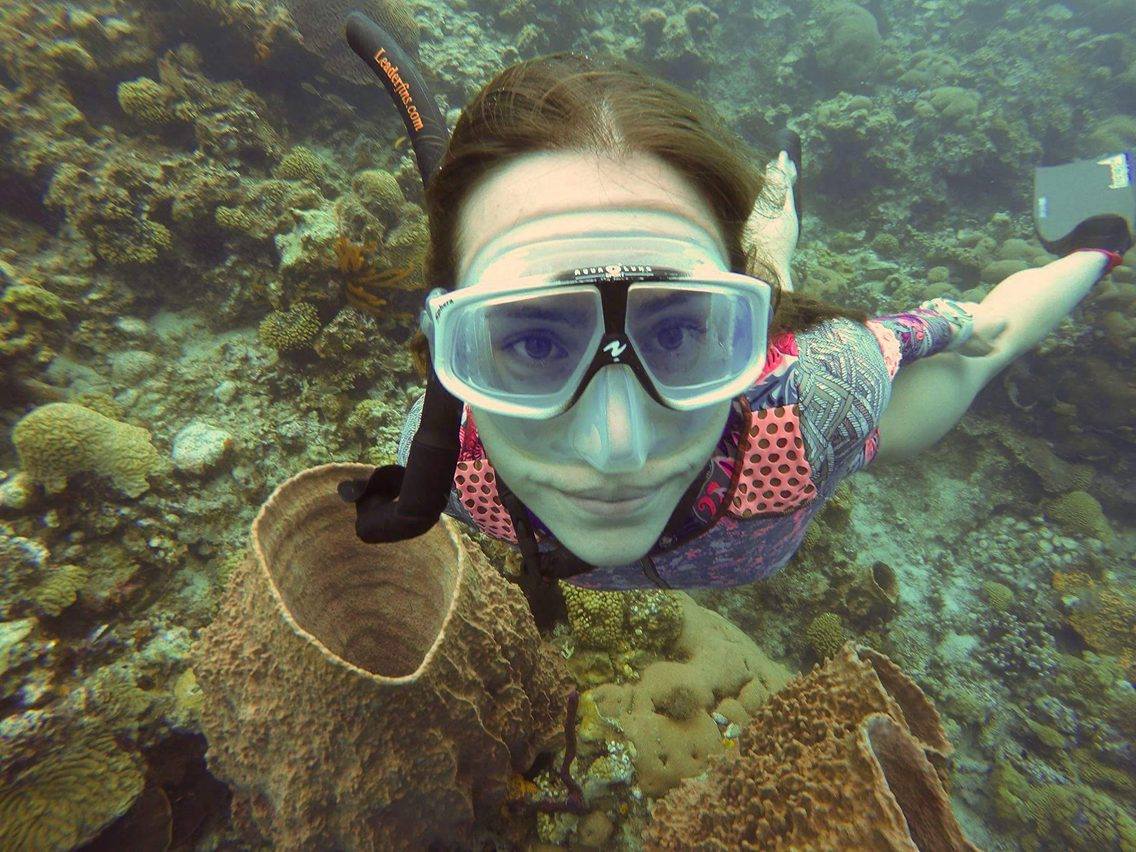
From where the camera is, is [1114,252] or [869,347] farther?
[1114,252]

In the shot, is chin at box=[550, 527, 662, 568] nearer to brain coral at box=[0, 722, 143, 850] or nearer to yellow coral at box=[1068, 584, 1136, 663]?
brain coral at box=[0, 722, 143, 850]

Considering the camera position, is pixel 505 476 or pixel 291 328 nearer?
pixel 505 476

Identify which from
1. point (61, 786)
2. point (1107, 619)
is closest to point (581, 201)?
point (61, 786)

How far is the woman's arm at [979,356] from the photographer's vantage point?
345 cm

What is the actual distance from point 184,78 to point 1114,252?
377 inches

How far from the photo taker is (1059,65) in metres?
12.6

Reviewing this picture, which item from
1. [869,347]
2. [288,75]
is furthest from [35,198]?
[869,347]

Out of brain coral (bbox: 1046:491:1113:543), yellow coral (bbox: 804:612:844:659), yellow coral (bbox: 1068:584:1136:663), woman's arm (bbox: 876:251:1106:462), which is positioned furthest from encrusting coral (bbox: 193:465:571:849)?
brain coral (bbox: 1046:491:1113:543)

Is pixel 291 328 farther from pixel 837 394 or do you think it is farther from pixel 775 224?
pixel 837 394

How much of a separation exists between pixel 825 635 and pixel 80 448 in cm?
611

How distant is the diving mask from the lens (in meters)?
1.36

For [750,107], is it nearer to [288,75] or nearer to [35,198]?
[288,75]

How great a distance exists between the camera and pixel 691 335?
58.0 inches

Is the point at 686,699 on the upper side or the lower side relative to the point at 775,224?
lower
